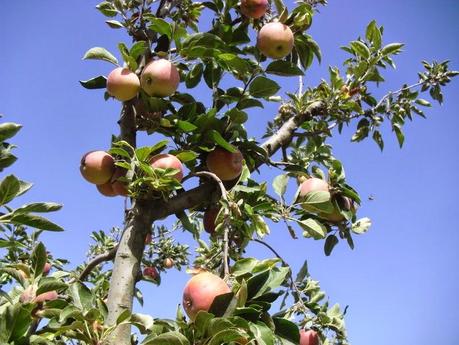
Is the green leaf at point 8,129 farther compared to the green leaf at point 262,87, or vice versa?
the green leaf at point 262,87

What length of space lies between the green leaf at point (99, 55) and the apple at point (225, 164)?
65 centimetres

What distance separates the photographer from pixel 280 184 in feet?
6.92

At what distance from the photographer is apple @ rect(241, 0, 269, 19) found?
2.32 metres

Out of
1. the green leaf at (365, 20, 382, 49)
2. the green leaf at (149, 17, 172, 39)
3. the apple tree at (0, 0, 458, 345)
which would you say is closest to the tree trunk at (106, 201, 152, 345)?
the apple tree at (0, 0, 458, 345)

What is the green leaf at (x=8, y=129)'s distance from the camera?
1.58 meters

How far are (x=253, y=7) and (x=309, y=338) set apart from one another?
5.23 ft

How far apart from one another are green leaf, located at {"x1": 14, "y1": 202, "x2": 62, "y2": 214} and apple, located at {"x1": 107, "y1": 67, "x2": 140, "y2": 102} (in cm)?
57

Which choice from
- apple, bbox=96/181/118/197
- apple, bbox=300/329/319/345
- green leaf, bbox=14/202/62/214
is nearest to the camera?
green leaf, bbox=14/202/62/214

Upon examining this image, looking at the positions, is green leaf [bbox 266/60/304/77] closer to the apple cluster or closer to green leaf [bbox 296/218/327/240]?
the apple cluster

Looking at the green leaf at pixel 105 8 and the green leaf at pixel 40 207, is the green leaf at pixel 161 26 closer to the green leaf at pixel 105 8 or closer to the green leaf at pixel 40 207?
the green leaf at pixel 105 8

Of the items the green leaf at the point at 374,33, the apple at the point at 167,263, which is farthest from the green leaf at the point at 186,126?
the apple at the point at 167,263

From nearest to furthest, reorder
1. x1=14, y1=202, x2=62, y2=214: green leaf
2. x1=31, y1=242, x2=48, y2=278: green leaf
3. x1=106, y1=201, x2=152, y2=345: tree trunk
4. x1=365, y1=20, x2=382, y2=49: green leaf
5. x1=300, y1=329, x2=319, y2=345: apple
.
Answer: x1=106, y1=201, x2=152, y2=345: tree trunk
x1=14, y1=202, x2=62, y2=214: green leaf
x1=31, y1=242, x2=48, y2=278: green leaf
x1=300, y1=329, x2=319, y2=345: apple
x1=365, y1=20, x2=382, y2=49: green leaf

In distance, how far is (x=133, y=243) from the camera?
1.72 meters

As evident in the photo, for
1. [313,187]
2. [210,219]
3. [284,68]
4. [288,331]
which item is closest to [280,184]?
[313,187]
